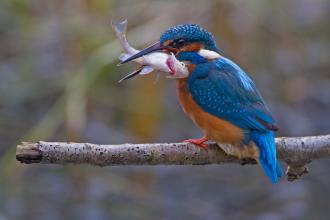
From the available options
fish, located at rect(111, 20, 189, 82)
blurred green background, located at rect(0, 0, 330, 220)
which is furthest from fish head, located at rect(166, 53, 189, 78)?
blurred green background, located at rect(0, 0, 330, 220)

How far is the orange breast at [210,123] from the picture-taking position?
8.20ft

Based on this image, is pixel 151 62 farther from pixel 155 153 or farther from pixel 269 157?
pixel 269 157

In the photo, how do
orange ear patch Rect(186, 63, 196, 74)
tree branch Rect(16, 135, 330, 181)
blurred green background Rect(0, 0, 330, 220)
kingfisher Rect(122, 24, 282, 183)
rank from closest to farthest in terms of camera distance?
1. tree branch Rect(16, 135, 330, 181)
2. kingfisher Rect(122, 24, 282, 183)
3. orange ear patch Rect(186, 63, 196, 74)
4. blurred green background Rect(0, 0, 330, 220)

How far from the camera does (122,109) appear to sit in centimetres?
464

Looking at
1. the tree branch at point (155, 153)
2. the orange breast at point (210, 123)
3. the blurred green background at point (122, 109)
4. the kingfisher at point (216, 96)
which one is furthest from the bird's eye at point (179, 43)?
the blurred green background at point (122, 109)

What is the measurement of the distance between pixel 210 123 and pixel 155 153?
14.6 inches

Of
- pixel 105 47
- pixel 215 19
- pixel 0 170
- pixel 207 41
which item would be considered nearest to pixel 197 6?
pixel 215 19

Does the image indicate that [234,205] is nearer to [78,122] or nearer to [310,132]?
[310,132]

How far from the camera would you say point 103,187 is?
438 centimetres

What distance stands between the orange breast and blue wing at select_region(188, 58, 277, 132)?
2 centimetres

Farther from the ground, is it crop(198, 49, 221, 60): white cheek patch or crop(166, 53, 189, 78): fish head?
crop(198, 49, 221, 60): white cheek patch

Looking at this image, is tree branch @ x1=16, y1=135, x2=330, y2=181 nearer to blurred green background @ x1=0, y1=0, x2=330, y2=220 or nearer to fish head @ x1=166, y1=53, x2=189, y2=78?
fish head @ x1=166, y1=53, x2=189, y2=78

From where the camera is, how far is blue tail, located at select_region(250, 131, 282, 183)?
2361 mm

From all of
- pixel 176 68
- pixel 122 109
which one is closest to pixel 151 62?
pixel 176 68
